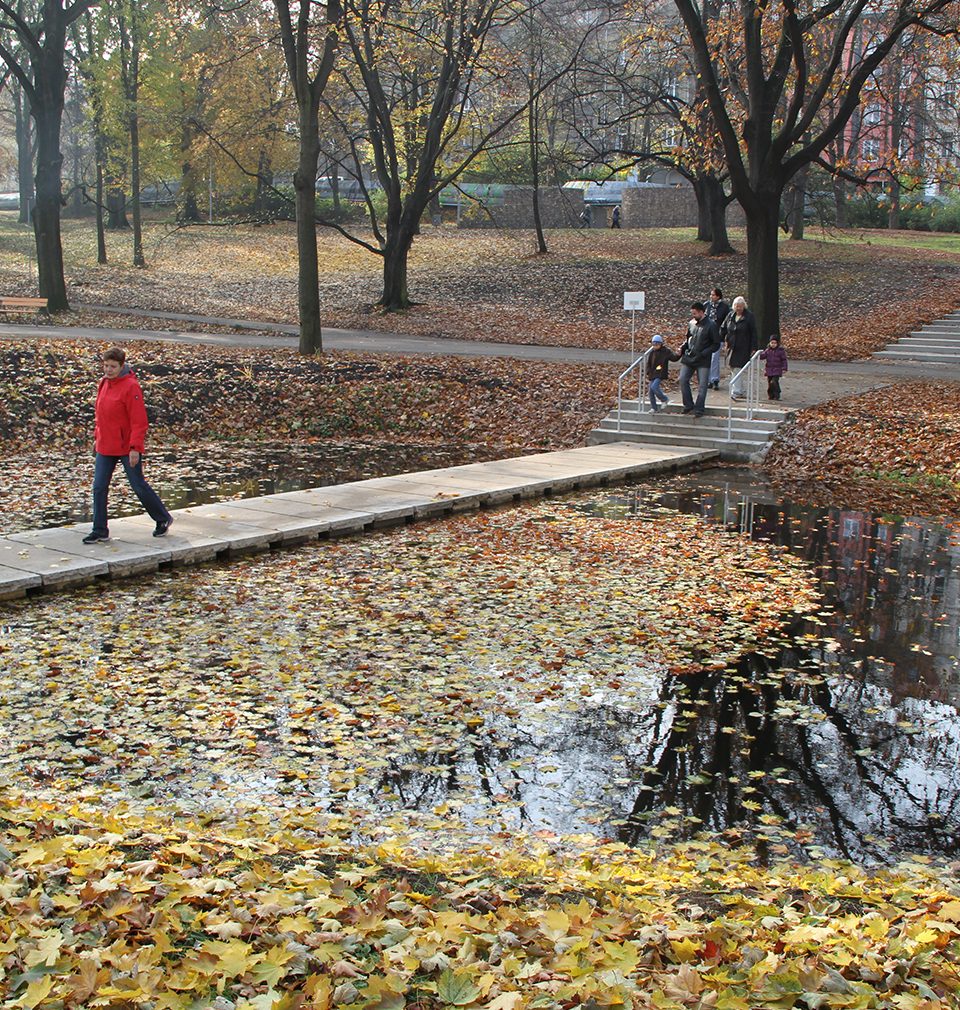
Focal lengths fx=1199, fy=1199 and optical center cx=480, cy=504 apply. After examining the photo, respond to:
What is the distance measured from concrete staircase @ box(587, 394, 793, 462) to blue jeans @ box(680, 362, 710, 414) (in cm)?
19

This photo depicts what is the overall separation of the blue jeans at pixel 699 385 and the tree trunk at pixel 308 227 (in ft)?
25.8

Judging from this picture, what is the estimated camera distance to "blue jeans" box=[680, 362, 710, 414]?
19547mm

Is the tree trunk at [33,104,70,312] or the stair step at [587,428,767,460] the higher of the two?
the tree trunk at [33,104,70,312]

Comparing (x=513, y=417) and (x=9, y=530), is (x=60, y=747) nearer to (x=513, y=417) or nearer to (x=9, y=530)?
(x=9, y=530)

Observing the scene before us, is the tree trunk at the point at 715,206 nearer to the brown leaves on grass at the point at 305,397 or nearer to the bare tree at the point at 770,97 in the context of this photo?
the bare tree at the point at 770,97

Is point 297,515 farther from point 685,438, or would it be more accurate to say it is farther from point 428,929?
point 428,929

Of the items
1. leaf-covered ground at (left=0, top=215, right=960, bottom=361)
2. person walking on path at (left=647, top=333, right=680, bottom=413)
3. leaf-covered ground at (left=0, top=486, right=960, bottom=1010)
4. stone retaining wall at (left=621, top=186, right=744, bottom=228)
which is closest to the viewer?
leaf-covered ground at (left=0, top=486, right=960, bottom=1010)

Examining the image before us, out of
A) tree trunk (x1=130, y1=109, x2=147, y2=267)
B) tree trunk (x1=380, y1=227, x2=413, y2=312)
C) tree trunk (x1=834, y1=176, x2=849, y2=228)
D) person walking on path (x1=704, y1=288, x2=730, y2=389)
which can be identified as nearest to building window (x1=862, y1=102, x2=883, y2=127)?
tree trunk (x1=834, y1=176, x2=849, y2=228)

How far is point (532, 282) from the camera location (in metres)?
39.6

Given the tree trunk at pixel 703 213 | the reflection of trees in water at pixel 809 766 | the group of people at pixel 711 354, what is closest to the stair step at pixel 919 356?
the group of people at pixel 711 354

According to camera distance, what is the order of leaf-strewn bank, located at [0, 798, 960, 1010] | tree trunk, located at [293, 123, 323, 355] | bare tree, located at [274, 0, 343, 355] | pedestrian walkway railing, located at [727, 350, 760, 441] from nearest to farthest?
1. leaf-strewn bank, located at [0, 798, 960, 1010]
2. pedestrian walkway railing, located at [727, 350, 760, 441]
3. bare tree, located at [274, 0, 343, 355]
4. tree trunk, located at [293, 123, 323, 355]

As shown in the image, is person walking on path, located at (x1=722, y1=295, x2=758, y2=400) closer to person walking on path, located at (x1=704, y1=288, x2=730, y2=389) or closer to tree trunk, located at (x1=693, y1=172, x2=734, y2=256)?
person walking on path, located at (x1=704, y1=288, x2=730, y2=389)

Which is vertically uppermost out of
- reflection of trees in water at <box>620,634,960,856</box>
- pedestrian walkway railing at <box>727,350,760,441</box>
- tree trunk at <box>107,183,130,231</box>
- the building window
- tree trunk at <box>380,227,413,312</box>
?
the building window

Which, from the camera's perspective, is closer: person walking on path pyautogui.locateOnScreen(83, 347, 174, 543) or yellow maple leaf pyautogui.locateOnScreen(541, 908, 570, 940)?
yellow maple leaf pyautogui.locateOnScreen(541, 908, 570, 940)
